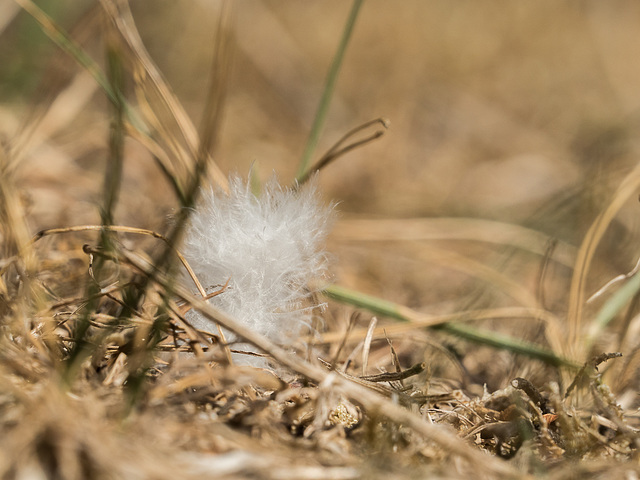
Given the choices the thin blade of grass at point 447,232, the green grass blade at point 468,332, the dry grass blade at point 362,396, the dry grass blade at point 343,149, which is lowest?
the thin blade of grass at point 447,232

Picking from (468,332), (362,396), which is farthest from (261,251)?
(468,332)

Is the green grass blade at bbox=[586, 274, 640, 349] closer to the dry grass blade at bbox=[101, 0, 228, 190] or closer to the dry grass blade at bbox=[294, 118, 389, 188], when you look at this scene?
the dry grass blade at bbox=[294, 118, 389, 188]

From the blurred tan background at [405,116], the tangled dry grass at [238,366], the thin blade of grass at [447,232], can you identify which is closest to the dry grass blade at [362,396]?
the tangled dry grass at [238,366]

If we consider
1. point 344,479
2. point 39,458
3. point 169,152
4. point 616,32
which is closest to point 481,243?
point 169,152

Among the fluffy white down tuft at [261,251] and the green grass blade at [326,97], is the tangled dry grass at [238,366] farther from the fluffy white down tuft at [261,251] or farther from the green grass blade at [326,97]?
the green grass blade at [326,97]

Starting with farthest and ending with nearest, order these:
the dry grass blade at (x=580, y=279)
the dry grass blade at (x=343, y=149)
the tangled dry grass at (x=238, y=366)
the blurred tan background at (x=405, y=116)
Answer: the blurred tan background at (x=405, y=116), the dry grass blade at (x=580, y=279), the dry grass blade at (x=343, y=149), the tangled dry grass at (x=238, y=366)

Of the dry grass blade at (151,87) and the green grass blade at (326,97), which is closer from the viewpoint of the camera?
the dry grass blade at (151,87)

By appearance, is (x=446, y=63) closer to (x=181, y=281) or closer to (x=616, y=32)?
(x=616, y=32)
